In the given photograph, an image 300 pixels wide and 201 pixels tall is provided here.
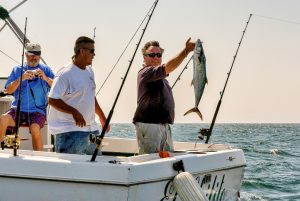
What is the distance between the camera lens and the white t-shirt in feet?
15.3

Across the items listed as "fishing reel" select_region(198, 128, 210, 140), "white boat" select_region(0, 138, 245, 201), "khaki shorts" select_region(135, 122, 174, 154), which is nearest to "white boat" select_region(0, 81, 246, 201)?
"white boat" select_region(0, 138, 245, 201)

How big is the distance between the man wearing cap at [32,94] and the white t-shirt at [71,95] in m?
1.01

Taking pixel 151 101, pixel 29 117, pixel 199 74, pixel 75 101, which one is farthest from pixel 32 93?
pixel 199 74

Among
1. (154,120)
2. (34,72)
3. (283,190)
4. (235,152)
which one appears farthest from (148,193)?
(283,190)

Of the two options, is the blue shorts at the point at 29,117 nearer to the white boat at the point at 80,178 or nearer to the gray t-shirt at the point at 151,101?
the gray t-shirt at the point at 151,101

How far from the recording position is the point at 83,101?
4812 millimetres

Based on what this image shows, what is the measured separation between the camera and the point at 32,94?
→ 594 cm

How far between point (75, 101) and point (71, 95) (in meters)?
0.08

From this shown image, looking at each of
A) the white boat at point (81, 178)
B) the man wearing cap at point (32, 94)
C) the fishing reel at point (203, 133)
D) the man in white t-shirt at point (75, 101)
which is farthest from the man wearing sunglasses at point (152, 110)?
the man wearing cap at point (32, 94)

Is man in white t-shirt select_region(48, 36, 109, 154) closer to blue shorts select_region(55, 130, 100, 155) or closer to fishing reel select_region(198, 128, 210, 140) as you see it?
blue shorts select_region(55, 130, 100, 155)

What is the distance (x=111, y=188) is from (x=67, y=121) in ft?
3.07

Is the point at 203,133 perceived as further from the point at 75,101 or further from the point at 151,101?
the point at 75,101

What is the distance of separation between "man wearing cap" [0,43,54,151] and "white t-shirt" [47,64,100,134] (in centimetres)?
101

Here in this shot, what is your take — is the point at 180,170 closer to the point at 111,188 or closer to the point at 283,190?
the point at 111,188
